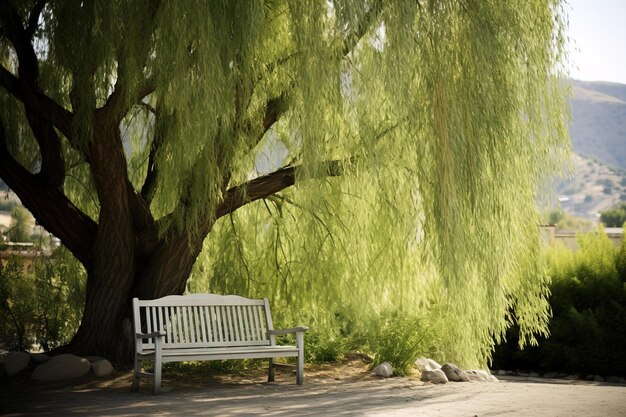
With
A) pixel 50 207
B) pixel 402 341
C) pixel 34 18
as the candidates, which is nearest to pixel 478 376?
pixel 402 341

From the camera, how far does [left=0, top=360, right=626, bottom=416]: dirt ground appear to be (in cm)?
574

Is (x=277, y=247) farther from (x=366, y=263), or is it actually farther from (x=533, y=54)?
(x=533, y=54)

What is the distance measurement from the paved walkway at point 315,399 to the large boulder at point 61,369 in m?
0.22

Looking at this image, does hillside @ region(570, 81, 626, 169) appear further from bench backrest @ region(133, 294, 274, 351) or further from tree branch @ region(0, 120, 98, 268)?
tree branch @ region(0, 120, 98, 268)

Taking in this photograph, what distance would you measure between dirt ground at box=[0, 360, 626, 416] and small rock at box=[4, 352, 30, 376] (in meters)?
0.19

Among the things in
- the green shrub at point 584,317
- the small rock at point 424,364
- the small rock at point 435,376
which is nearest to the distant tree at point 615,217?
the green shrub at point 584,317

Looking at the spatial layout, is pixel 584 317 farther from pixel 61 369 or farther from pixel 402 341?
pixel 61 369

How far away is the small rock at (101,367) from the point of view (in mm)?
7562

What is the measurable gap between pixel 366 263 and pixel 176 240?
2127 millimetres

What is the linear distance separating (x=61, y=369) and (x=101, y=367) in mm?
365

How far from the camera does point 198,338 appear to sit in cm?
731

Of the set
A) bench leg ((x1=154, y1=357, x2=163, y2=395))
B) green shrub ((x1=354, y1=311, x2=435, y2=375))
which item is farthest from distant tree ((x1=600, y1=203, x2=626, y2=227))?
bench leg ((x1=154, y1=357, x2=163, y2=395))

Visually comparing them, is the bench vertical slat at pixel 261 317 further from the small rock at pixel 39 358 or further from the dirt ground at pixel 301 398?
the small rock at pixel 39 358

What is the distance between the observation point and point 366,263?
347 inches
